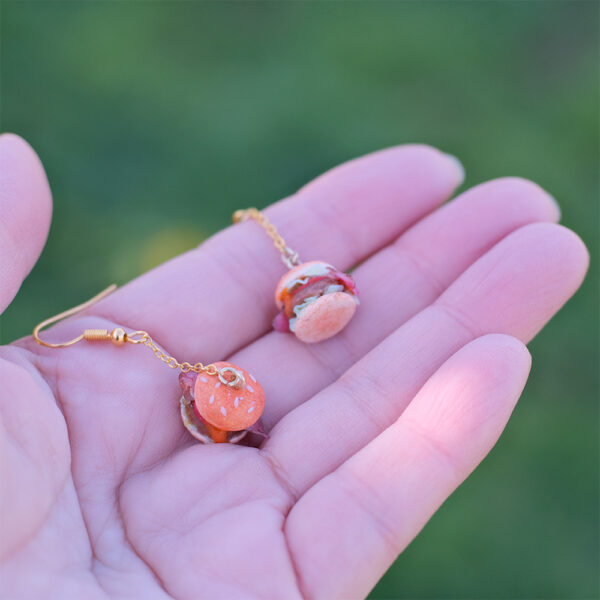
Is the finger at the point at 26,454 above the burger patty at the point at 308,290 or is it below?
below

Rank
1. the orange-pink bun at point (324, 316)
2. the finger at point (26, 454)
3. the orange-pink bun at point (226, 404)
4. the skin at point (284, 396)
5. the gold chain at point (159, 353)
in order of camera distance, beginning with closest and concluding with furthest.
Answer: the finger at point (26, 454)
the skin at point (284, 396)
the orange-pink bun at point (226, 404)
the gold chain at point (159, 353)
the orange-pink bun at point (324, 316)

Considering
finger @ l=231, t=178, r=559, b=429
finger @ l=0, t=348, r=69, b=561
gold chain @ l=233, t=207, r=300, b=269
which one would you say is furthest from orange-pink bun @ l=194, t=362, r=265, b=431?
gold chain @ l=233, t=207, r=300, b=269

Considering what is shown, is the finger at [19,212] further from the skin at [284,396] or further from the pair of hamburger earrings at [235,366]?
the pair of hamburger earrings at [235,366]

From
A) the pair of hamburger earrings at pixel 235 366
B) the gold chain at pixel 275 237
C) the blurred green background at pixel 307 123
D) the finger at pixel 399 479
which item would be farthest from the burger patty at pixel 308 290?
the blurred green background at pixel 307 123

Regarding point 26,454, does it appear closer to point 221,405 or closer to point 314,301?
point 221,405

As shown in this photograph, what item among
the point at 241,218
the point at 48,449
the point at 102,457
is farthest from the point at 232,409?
the point at 241,218

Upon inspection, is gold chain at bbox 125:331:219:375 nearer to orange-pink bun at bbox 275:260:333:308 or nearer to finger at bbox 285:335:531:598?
orange-pink bun at bbox 275:260:333:308

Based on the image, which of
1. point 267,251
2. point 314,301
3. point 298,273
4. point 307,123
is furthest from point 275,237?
point 307,123
